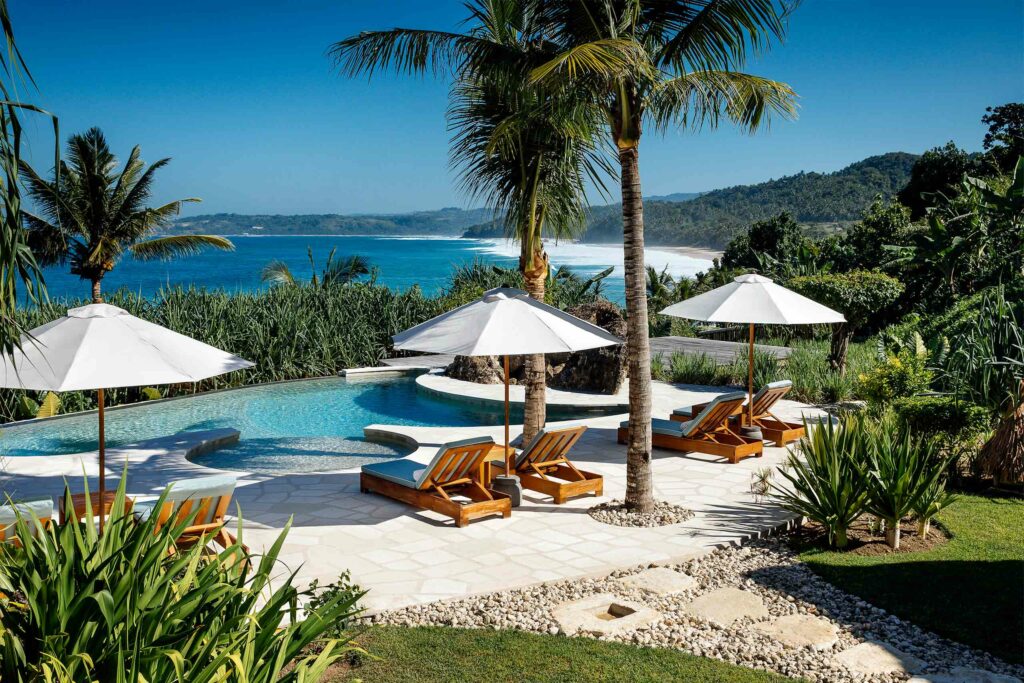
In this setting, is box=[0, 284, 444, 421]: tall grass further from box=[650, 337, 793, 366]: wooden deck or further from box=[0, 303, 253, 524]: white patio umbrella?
box=[0, 303, 253, 524]: white patio umbrella

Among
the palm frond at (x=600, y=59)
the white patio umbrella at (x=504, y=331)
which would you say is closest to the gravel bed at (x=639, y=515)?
the white patio umbrella at (x=504, y=331)

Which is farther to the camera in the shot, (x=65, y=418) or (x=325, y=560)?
(x=65, y=418)

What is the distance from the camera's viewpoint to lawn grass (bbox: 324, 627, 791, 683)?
15.7ft

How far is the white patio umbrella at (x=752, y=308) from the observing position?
10.8 metres

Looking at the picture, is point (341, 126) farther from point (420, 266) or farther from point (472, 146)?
point (472, 146)

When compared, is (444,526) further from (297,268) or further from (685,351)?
(297,268)

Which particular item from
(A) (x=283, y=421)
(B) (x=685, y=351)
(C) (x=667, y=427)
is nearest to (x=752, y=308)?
(C) (x=667, y=427)

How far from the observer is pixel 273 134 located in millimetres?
149250

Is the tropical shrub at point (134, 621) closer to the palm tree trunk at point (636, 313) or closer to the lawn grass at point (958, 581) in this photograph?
the lawn grass at point (958, 581)

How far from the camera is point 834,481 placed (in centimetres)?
711

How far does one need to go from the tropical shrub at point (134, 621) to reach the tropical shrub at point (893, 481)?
515 centimetres

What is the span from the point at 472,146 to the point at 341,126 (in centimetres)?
15981

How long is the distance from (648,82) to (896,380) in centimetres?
667

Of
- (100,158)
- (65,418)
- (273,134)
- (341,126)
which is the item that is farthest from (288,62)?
(65,418)
